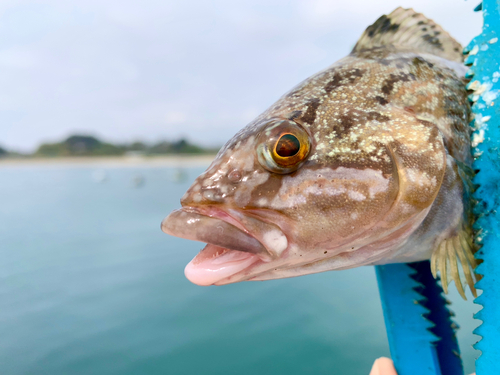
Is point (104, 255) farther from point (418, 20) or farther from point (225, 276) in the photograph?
point (418, 20)

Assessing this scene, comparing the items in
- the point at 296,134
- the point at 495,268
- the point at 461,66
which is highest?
the point at 461,66

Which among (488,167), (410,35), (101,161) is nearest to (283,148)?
(488,167)

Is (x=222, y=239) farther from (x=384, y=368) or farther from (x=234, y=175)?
(x=384, y=368)

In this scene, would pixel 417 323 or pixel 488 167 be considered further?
pixel 417 323

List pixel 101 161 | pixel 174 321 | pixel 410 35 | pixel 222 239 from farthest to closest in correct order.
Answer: pixel 101 161 < pixel 174 321 < pixel 410 35 < pixel 222 239

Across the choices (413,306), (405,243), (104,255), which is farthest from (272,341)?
(104,255)

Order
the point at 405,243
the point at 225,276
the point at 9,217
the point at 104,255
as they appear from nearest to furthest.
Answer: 1. the point at 225,276
2. the point at 405,243
3. the point at 104,255
4. the point at 9,217
